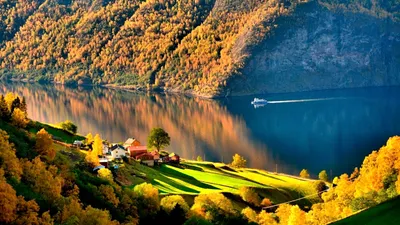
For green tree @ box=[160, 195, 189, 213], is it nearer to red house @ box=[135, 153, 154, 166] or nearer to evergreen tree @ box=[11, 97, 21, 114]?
red house @ box=[135, 153, 154, 166]

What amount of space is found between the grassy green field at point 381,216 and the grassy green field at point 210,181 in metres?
30.4

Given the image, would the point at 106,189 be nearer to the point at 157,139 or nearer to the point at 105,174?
the point at 105,174

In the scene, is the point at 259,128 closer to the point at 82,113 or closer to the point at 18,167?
the point at 82,113

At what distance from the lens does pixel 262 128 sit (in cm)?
14975

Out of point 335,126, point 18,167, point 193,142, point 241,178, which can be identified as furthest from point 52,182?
point 335,126

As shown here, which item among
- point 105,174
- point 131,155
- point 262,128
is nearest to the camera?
point 105,174

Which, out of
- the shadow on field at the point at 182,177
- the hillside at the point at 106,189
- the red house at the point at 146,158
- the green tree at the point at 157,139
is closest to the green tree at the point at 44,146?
the hillside at the point at 106,189

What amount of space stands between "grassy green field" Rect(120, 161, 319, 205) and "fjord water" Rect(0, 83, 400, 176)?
63.9ft

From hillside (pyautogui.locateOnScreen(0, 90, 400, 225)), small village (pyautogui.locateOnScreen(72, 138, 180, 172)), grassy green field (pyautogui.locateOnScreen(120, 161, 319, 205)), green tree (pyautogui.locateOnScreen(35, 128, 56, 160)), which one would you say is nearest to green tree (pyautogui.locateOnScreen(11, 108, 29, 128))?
hillside (pyautogui.locateOnScreen(0, 90, 400, 225))

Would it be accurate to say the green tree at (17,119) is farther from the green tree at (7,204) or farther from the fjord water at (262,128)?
the fjord water at (262,128)

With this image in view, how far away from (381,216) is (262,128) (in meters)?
120

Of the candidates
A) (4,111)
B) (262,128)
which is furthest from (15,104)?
(262,128)

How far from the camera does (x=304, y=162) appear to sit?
107312mm

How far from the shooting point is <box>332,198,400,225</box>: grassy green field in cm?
2942
